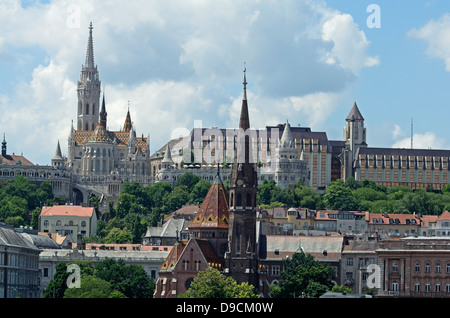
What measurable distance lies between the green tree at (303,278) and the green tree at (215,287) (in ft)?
17.4

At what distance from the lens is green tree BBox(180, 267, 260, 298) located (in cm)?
12269

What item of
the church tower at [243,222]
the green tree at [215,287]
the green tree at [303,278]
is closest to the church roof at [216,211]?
the church tower at [243,222]

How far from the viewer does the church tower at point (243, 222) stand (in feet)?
467

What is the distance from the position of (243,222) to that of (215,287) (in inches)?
741

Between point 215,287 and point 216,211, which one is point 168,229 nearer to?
point 216,211

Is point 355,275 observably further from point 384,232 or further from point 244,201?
point 384,232

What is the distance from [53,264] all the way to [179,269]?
26302mm

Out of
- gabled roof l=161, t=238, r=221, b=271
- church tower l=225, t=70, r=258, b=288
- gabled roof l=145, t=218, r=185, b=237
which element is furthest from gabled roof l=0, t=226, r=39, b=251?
gabled roof l=145, t=218, r=185, b=237

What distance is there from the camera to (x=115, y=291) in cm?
13250

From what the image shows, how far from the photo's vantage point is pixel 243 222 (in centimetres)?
14288

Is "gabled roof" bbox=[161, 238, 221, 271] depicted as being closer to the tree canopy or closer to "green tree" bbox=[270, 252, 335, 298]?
the tree canopy

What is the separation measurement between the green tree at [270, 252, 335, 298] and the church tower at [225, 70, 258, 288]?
3072 mm

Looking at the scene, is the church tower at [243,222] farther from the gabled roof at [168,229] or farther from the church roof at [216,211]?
the gabled roof at [168,229]
